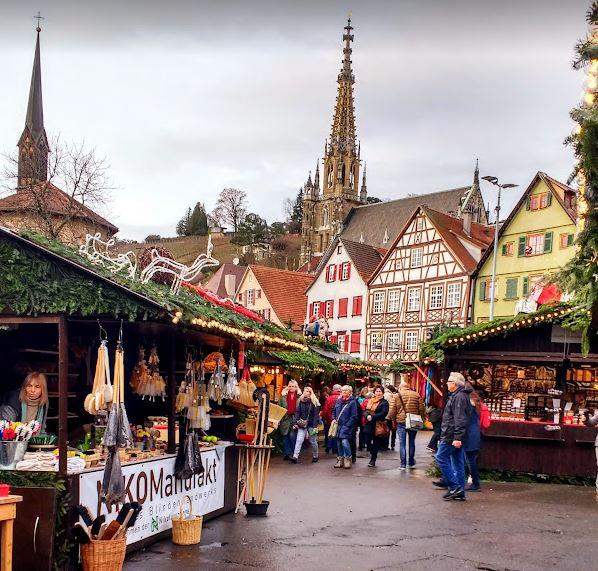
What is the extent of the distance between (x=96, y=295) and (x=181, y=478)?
8.70ft

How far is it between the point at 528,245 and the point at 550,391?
2836cm

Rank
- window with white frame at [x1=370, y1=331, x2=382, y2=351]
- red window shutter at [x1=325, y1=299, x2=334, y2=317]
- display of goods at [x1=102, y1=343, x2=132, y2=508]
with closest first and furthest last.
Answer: display of goods at [x1=102, y1=343, x2=132, y2=508]
window with white frame at [x1=370, y1=331, x2=382, y2=351]
red window shutter at [x1=325, y1=299, x2=334, y2=317]

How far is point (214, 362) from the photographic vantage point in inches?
465

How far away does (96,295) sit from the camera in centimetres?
736

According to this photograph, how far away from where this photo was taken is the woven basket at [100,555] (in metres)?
6.82

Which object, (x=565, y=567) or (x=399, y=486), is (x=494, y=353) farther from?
(x=565, y=567)

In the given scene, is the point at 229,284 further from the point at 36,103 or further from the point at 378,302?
the point at 36,103

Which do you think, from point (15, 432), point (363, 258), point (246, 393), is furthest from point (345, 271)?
point (15, 432)

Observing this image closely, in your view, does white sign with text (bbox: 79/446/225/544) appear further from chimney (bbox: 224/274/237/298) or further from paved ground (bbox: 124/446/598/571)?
chimney (bbox: 224/274/237/298)

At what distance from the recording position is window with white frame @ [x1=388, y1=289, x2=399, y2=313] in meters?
50.5

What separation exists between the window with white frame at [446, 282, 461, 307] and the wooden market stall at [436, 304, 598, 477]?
30.7m

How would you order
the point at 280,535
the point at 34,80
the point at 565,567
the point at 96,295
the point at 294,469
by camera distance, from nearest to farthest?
the point at 96,295
the point at 565,567
the point at 280,535
the point at 294,469
the point at 34,80

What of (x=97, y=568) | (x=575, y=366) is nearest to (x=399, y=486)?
(x=575, y=366)

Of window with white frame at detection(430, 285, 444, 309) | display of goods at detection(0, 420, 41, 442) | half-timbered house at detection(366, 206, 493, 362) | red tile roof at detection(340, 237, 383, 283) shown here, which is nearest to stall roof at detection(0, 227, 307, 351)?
display of goods at detection(0, 420, 41, 442)
